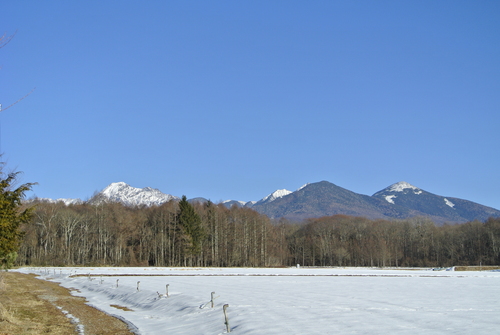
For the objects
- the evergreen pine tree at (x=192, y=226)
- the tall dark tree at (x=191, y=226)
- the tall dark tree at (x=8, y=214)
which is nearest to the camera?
the tall dark tree at (x=8, y=214)

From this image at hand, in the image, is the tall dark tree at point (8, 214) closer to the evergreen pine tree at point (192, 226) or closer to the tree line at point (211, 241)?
the tree line at point (211, 241)

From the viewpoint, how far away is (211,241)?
290 feet

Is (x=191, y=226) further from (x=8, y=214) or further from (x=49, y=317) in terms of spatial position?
(x=49, y=317)

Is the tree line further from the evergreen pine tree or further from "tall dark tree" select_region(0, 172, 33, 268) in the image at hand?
"tall dark tree" select_region(0, 172, 33, 268)

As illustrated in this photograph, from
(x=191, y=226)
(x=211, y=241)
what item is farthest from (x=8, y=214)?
(x=211, y=241)

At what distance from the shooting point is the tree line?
79.4 metres

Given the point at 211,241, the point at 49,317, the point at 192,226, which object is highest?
the point at 192,226

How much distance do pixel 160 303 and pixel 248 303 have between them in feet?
16.4

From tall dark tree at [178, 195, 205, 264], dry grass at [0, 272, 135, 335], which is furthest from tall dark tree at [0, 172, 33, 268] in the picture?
tall dark tree at [178, 195, 205, 264]

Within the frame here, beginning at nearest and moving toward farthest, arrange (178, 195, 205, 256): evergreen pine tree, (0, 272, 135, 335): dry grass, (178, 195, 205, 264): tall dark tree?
(0, 272, 135, 335): dry grass
(178, 195, 205, 264): tall dark tree
(178, 195, 205, 256): evergreen pine tree

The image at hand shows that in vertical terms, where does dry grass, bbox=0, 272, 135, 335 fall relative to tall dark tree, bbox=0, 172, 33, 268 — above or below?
below

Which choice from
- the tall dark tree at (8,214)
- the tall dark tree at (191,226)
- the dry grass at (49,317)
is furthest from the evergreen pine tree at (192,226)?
the dry grass at (49,317)

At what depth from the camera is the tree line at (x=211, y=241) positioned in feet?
261

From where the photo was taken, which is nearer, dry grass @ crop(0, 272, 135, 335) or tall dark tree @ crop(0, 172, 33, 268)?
dry grass @ crop(0, 272, 135, 335)
